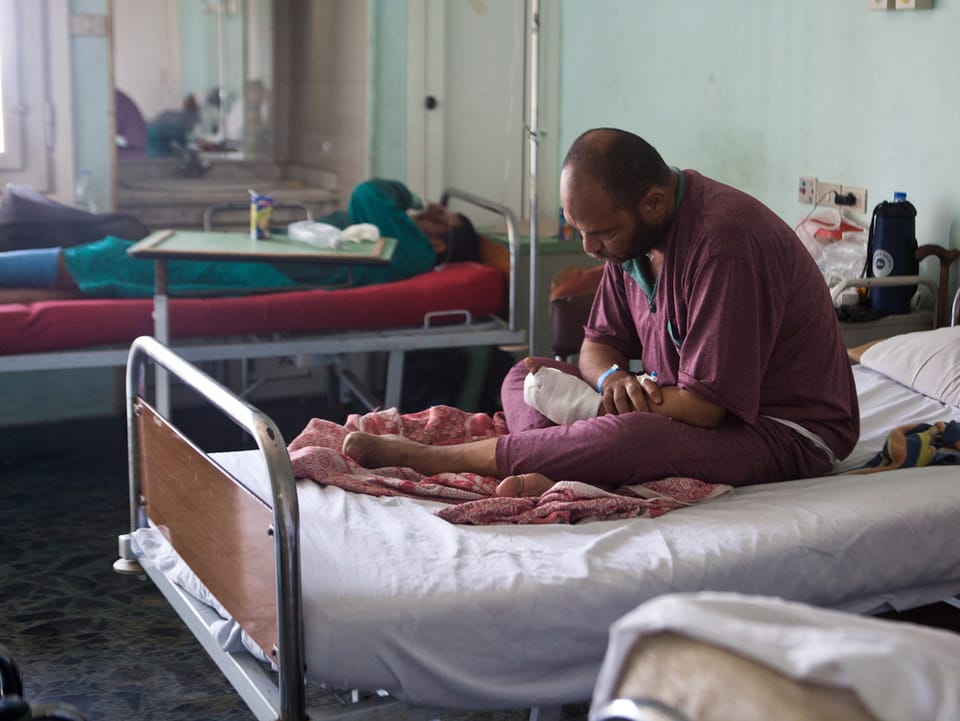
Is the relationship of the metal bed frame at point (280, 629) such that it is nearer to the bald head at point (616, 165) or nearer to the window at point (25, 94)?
the bald head at point (616, 165)

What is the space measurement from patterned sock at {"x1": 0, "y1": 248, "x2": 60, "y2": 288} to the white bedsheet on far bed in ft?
7.01

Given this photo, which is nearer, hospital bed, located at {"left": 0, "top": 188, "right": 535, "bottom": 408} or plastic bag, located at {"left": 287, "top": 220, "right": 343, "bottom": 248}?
hospital bed, located at {"left": 0, "top": 188, "right": 535, "bottom": 408}

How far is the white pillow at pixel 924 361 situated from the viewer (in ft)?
10.0

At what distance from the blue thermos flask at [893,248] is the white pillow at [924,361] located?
0.37 m

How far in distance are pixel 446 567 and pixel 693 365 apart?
0.72 meters

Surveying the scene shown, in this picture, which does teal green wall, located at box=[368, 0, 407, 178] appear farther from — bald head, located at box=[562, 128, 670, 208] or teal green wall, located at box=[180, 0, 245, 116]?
bald head, located at box=[562, 128, 670, 208]

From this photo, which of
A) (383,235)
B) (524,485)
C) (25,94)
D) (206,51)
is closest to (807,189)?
(383,235)

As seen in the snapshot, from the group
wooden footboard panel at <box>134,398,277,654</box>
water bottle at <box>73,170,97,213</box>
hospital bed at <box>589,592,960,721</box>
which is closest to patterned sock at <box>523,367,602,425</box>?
wooden footboard panel at <box>134,398,277,654</box>

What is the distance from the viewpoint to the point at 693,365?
92.8 inches

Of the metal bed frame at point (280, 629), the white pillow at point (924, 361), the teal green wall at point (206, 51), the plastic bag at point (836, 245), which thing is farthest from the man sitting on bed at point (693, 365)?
the teal green wall at point (206, 51)

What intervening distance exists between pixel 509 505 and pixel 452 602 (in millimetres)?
427

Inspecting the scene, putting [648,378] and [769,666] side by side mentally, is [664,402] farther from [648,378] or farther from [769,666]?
[769,666]

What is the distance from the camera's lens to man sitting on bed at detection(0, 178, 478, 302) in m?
4.28

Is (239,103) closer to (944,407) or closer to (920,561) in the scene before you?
(944,407)
